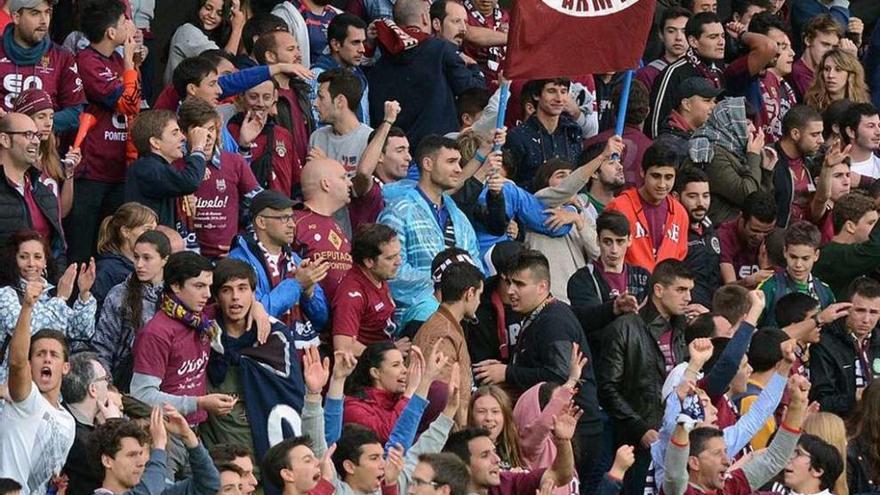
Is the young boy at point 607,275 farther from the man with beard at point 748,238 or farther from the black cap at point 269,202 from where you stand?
the black cap at point 269,202

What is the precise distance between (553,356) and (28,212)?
2.97 m

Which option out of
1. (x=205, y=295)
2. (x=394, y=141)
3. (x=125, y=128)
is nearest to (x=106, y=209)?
(x=125, y=128)

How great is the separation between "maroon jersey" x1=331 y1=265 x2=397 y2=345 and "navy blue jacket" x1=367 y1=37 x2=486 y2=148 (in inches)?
118

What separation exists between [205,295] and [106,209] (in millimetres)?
2794

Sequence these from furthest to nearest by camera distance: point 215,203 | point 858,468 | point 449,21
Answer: point 449,21, point 215,203, point 858,468

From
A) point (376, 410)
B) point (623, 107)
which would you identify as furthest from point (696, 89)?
point (376, 410)

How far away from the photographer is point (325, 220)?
14.5 m

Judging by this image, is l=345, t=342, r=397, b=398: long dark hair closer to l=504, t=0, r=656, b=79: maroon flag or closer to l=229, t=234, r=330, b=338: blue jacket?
l=229, t=234, r=330, b=338: blue jacket

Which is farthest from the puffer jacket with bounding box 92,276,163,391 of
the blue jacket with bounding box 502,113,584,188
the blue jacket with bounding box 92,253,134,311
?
the blue jacket with bounding box 502,113,584,188

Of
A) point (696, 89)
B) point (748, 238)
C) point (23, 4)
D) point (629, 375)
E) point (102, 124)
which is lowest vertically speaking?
point (748, 238)

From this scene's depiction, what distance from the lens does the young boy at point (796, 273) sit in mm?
15523

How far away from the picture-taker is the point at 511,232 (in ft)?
50.5

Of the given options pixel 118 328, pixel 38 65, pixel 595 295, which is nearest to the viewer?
pixel 118 328

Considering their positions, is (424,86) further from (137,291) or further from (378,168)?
(137,291)
